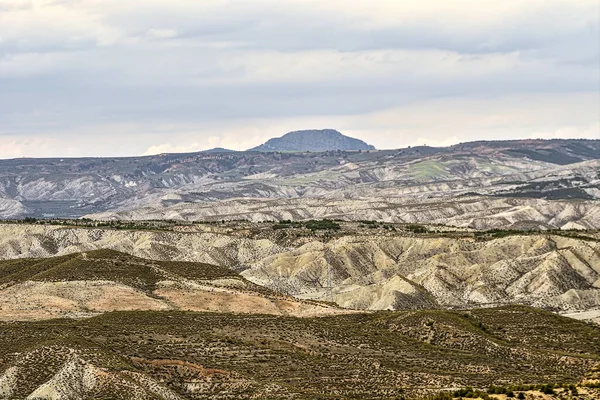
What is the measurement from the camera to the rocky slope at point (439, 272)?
159m

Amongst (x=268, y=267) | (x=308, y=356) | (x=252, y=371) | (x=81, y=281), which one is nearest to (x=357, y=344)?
(x=308, y=356)

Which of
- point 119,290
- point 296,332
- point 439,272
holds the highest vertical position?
point 119,290

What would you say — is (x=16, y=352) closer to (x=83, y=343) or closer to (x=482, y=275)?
(x=83, y=343)

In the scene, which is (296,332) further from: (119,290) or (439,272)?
(439,272)

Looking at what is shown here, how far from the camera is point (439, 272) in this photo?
174 metres

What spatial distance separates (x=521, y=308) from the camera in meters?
122

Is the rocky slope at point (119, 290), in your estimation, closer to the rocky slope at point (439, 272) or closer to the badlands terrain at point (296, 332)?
the badlands terrain at point (296, 332)

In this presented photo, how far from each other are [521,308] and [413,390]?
147ft

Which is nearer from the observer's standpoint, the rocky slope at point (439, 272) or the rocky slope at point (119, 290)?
the rocky slope at point (119, 290)

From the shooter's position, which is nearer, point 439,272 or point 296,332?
point 296,332

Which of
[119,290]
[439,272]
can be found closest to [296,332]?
[119,290]

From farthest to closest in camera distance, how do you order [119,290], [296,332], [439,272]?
[439,272] → [119,290] → [296,332]

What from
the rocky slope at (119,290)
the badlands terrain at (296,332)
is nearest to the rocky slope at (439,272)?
the badlands terrain at (296,332)

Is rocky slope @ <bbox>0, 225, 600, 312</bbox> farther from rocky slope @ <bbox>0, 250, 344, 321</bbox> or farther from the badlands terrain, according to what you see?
rocky slope @ <bbox>0, 250, 344, 321</bbox>
